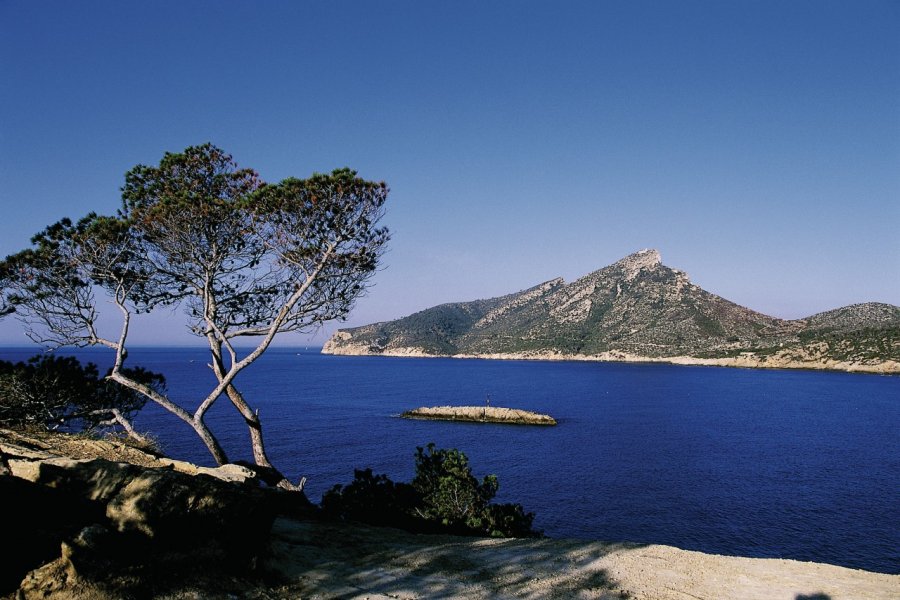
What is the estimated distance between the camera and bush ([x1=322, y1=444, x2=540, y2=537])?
66.2 feet

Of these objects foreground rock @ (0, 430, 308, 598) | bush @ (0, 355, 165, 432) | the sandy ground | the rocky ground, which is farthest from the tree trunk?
foreground rock @ (0, 430, 308, 598)

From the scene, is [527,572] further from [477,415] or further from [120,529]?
[477,415]

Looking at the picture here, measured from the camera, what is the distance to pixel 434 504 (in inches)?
857

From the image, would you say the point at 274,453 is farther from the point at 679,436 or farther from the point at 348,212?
the point at 679,436

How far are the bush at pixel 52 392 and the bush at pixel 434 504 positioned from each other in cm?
997

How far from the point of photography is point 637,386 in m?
126

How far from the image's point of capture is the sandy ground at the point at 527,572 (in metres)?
10.7

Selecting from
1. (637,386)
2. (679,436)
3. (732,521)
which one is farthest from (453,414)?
(637,386)

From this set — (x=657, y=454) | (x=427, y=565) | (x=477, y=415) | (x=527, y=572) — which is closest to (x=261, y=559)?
(x=427, y=565)

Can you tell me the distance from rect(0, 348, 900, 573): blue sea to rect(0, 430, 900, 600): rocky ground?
1949cm

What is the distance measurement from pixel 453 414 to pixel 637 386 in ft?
204

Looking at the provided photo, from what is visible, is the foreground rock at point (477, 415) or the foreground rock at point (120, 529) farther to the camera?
the foreground rock at point (477, 415)

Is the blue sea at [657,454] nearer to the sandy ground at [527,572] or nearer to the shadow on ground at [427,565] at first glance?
the sandy ground at [527,572]

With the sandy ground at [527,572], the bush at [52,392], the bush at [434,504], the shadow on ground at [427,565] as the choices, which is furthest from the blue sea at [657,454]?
the shadow on ground at [427,565]
